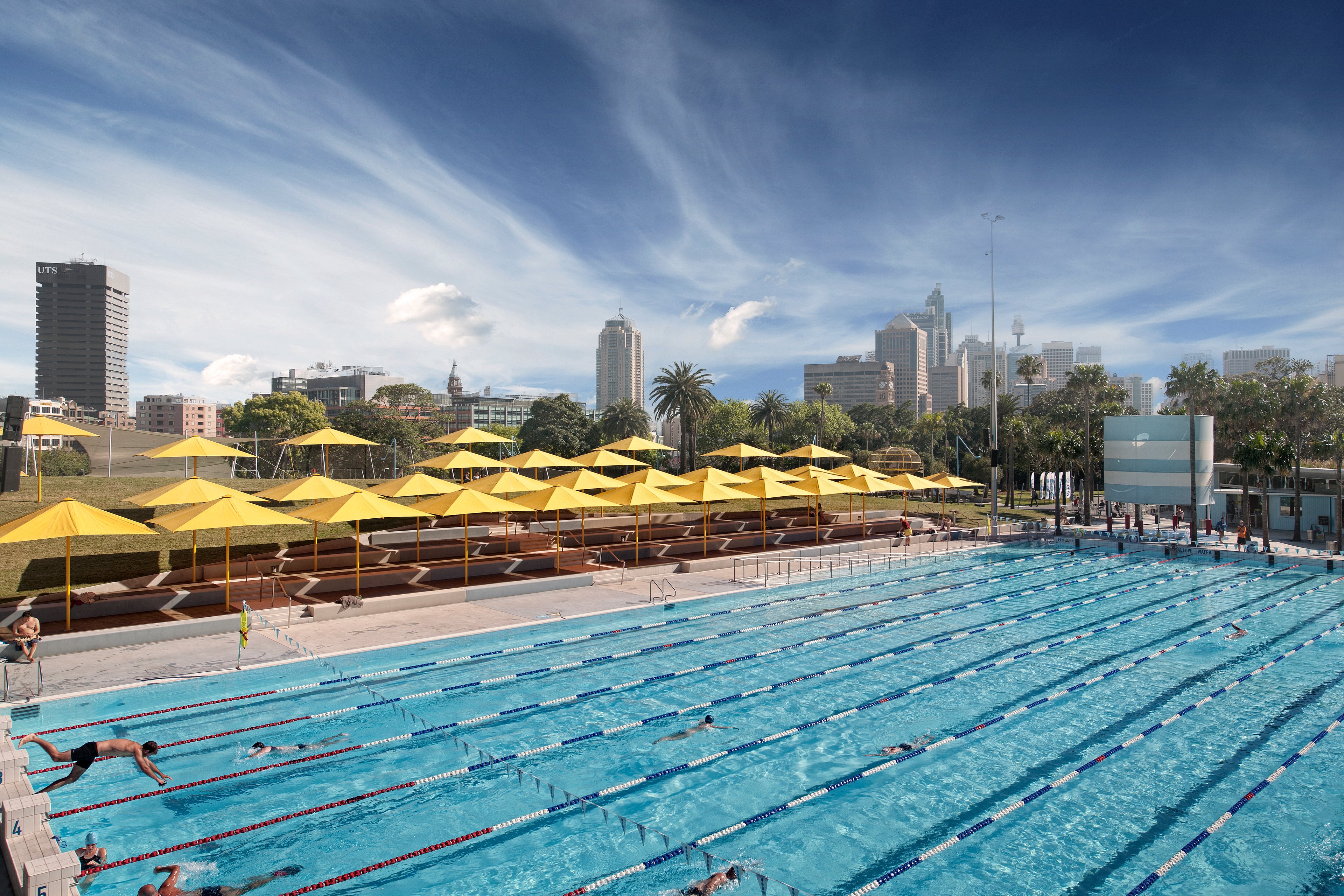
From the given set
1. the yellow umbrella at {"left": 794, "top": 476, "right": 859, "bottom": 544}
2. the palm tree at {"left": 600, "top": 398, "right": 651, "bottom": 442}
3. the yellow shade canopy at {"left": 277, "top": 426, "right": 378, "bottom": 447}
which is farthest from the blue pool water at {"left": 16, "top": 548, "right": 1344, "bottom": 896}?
the palm tree at {"left": 600, "top": 398, "right": 651, "bottom": 442}

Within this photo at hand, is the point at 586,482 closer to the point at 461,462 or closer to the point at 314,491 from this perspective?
the point at 461,462

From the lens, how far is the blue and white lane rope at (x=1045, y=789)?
7828 mm

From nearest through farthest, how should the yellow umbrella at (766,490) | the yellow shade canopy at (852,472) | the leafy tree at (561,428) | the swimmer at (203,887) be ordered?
the swimmer at (203,887) → the yellow umbrella at (766,490) → the yellow shade canopy at (852,472) → the leafy tree at (561,428)

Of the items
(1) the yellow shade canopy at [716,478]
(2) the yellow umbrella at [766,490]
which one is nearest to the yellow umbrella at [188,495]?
(1) the yellow shade canopy at [716,478]

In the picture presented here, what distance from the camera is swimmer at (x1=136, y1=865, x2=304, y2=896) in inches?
271

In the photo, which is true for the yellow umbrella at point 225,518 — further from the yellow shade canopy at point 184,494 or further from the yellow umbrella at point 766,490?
the yellow umbrella at point 766,490

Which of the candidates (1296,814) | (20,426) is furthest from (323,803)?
(20,426)

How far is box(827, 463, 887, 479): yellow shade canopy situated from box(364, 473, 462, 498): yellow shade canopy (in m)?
18.7

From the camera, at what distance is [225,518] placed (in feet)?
51.9

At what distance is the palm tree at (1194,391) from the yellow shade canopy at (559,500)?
31.5 metres

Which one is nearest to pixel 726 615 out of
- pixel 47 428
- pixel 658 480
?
pixel 658 480

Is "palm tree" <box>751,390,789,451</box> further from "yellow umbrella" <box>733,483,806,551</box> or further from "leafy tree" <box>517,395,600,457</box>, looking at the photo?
"yellow umbrella" <box>733,483,806,551</box>

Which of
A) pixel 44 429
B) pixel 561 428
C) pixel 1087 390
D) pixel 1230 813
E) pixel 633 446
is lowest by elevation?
pixel 1230 813

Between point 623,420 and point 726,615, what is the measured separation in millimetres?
55379
